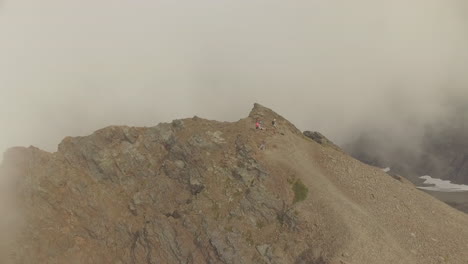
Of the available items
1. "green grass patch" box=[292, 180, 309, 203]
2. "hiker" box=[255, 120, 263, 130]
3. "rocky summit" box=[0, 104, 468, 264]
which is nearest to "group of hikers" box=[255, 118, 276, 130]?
"hiker" box=[255, 120, 263, 130]

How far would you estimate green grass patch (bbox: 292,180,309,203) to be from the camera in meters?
83.9

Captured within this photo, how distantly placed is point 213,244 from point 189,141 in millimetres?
21834

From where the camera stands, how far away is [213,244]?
81125 mm

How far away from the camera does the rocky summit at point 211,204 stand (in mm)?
78688

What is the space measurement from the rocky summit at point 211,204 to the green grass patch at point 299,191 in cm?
18

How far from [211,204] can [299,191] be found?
50.1 feet

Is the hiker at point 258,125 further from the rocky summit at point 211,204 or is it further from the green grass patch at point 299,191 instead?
the green grass patch at point 299,191

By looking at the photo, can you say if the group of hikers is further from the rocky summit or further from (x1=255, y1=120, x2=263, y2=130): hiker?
the rocky summit

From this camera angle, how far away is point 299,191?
279ft

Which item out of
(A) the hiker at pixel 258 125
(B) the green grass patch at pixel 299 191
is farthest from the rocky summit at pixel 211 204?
(A) the hiker at pixel 258 125

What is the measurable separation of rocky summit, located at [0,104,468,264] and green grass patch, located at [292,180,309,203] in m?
0.18

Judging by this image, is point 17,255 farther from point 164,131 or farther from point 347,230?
point 347,230

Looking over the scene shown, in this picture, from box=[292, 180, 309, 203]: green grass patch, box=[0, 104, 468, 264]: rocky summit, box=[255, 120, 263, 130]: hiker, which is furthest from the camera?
box=[255, 120, 263, 130]: hiker

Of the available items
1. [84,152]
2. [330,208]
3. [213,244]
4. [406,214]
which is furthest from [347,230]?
[84,152]
